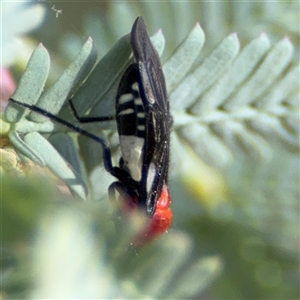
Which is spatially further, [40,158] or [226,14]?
[226,14]

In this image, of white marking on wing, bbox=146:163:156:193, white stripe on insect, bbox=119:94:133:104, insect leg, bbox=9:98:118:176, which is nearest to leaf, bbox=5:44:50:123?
insect leg, bbox=9:98:118:176

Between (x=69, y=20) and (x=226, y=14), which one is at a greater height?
(x=226, y=14)

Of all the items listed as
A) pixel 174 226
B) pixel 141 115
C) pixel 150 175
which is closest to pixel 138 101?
pixel 141 115

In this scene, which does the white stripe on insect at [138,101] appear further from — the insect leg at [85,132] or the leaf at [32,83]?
the leaf at [32,83]

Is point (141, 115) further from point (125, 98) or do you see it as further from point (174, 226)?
point (174, 226)

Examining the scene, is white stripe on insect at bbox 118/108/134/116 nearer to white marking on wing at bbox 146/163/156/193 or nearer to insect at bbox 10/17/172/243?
Result: insect at bbox 10/17/172/243

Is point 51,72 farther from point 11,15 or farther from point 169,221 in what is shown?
point 169,221

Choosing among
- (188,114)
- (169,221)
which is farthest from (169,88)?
(169,221)
